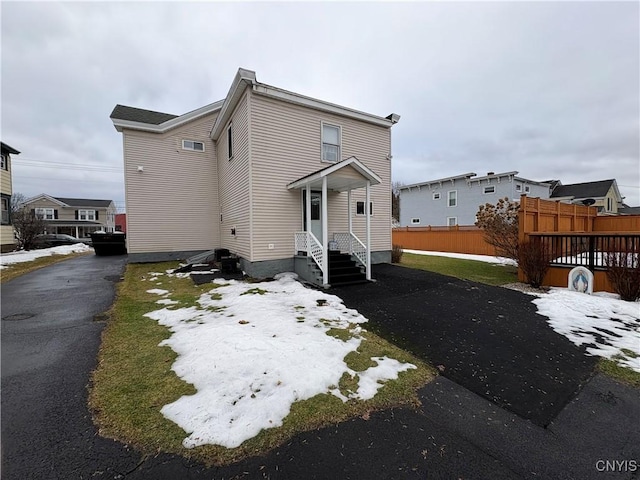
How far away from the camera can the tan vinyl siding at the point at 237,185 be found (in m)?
9.26

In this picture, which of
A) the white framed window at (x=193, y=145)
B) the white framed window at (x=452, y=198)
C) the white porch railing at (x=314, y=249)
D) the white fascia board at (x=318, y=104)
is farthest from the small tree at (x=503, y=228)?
the white framed window at (x=193, y=145)

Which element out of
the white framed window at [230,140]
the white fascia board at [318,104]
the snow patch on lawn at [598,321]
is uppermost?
the white fascia board at [318,104]

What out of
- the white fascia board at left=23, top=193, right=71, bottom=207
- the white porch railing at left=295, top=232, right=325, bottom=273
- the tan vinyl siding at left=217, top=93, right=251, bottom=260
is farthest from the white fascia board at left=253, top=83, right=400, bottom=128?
the white fascia board at left=23, top=193, right=71, bottom=207

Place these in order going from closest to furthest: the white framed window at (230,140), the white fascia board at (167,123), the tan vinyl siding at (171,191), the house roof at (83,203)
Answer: the white framed window at (230,140), the white fascia board at (167,123), the tan vinyl siding at (171,191), the house roof at (83,203)

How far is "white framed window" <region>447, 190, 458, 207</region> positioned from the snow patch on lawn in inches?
806

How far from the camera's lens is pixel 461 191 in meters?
25.9

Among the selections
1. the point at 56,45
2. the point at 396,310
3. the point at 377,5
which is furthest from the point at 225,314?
the point at 56,45

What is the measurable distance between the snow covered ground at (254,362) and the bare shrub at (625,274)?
22.6 feet

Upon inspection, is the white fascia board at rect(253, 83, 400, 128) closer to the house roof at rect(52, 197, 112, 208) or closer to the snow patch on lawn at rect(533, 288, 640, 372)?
the snow patch on lawn at rect(533, 288, 640, 372)

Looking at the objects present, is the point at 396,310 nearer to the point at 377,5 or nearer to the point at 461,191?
the point at 377,5

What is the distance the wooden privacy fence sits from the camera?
1755 centimetres

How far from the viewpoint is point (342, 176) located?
853 cm

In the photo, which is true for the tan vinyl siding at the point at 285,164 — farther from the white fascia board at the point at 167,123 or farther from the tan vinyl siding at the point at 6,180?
the tan vinyl siding at the point at 6,180

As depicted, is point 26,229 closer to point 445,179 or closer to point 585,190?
point 445,179
